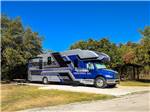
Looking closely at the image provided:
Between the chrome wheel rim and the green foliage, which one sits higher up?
the green foliage

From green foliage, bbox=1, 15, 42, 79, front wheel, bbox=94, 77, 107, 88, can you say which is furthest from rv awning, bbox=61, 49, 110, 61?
green foliage, bbox=1, 15, 42, 79

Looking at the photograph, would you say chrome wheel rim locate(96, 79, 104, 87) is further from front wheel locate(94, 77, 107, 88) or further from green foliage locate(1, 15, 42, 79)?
green foliage locate(1, 15, 42, 79)

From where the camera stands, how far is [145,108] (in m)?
12.4

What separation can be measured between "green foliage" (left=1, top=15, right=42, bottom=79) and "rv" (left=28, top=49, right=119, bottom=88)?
79.8 inches

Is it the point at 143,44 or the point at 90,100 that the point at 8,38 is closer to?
the point at 143,44

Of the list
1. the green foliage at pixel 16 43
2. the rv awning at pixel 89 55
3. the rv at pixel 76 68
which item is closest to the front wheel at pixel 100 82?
the rv at pixel 76 68

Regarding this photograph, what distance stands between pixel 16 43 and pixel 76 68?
8925 millimetres

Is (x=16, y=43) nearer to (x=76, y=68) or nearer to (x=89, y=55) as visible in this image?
(x=76, y=68)

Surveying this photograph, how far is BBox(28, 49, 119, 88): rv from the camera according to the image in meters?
22.6

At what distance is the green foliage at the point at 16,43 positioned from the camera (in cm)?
2931

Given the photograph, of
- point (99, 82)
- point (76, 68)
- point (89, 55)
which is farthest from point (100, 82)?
point (76, 68)

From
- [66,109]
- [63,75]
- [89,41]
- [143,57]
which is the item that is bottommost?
[66,109]

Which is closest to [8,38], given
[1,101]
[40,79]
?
[40,79]

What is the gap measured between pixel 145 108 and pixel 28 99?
633 centimetres
